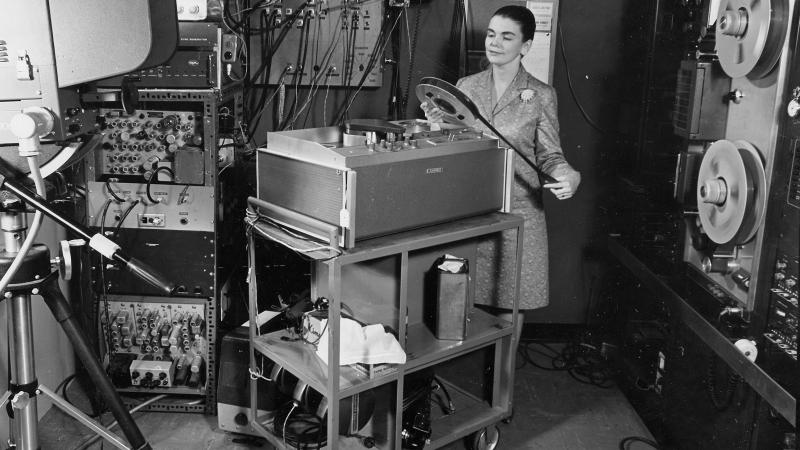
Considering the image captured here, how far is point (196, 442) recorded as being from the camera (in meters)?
2.81

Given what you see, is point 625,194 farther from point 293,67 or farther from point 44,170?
point 44,170

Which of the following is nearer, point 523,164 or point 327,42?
point 523,164

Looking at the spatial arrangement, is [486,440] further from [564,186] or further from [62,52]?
[62,52]

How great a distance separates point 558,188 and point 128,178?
1.64 metres

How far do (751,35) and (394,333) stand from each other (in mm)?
1391

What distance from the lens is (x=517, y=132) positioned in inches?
114

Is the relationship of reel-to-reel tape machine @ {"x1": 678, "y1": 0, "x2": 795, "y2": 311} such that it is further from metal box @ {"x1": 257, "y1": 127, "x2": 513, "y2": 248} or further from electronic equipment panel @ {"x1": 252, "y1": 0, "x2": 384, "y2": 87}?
electronic equipment panel @ {"x1": 252, "y1": 0, "x2": 384, "y2": 87}

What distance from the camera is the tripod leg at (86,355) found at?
7.04 feet

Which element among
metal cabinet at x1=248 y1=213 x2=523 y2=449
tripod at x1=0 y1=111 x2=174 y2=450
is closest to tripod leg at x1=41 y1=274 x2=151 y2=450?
tripod at x1=0 y1=111 x2=174 y2=450

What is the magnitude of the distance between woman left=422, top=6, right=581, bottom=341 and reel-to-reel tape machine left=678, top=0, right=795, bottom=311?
1.99 ft

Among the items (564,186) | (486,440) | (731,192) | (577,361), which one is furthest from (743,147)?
(577,361)

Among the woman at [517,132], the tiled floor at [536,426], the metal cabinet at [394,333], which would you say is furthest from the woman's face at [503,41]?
the tiled floor at [536,426]

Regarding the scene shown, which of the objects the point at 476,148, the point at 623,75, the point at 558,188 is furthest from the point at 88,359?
the point at 623,75

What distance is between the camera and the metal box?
2.11 metres
